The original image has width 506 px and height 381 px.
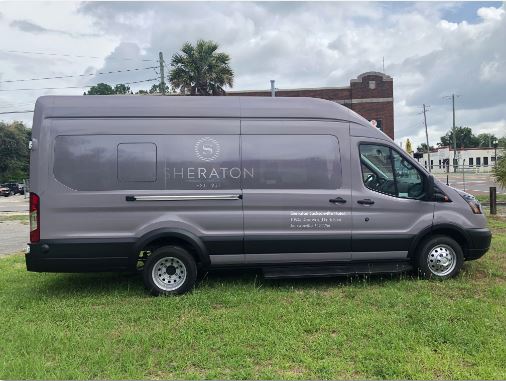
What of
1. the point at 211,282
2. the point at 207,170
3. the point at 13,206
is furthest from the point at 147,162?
the point at 13,206

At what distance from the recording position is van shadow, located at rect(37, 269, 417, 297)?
664cm

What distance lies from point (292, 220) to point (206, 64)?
25.2m

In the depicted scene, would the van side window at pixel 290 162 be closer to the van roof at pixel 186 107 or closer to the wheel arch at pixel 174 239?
the van roof at pixel 186 107

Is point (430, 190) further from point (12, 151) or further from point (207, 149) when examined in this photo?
point (12, 151)

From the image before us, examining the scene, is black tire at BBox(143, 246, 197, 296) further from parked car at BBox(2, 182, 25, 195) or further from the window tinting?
parked car at BBox(2, 182, 25, 195)

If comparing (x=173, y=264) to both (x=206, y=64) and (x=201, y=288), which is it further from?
(x=206, y=64)

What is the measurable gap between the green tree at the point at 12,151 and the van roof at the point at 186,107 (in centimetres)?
6240

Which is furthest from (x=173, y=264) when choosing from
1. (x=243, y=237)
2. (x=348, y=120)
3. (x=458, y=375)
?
(x=458, y=375)

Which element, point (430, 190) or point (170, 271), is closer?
point (170, 271)

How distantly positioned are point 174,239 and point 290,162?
1801mm

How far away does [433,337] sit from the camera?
4.56 metres

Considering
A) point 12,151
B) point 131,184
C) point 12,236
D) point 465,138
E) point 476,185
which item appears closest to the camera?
point 131,184

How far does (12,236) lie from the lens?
14.1m

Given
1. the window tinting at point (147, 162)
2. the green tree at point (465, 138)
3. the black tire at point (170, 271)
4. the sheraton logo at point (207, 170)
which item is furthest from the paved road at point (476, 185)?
the green tree at point (465, 138)
